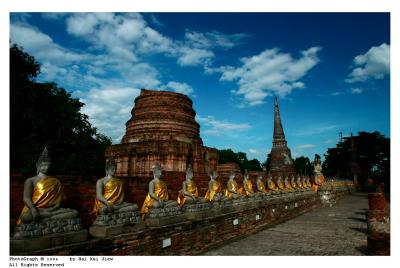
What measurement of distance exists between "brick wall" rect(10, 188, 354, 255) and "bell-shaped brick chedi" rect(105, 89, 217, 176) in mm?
6456

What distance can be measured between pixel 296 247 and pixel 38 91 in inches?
829

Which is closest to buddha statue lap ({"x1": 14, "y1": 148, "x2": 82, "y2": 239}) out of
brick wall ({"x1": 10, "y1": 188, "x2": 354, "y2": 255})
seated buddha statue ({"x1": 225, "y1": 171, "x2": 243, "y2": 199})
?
brick wall ({"x1": 10, "y1": 188, "x2": 354, "y2": 255})

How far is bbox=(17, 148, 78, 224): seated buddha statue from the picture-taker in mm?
5090

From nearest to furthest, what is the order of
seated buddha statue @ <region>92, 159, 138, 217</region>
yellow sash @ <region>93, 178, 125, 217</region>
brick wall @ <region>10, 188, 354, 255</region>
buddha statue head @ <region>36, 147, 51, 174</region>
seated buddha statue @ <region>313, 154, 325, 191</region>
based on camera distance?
buddha statue head @ <region>36, 147, 51, 174</region>
brick wall @ <region>10, 188, 354, 255</region>
seated buddha statue @ <region>92, 159, 138, 217</region>
yellow sash @ <region>93, 178, 125, 217</region>
seated buddha statue @ <region>313, 154, 325, 191</region>

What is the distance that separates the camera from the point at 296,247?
894 centimetres

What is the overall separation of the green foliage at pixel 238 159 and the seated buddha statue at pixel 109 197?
69.6 metres

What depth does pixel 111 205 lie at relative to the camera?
6.42 meters

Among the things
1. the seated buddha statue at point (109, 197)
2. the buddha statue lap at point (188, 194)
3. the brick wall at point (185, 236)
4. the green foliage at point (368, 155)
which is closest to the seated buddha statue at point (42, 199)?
the brick wall at point (185, 236)

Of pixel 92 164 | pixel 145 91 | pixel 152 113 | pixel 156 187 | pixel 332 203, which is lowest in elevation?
pixel 332 203

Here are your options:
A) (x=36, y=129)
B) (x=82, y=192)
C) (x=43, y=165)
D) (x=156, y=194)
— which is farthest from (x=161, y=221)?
(x=36, y=129)

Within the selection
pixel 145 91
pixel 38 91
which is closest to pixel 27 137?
pixel 38 91

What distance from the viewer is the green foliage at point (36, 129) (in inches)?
773

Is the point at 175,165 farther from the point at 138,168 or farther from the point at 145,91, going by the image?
the point at 145,91

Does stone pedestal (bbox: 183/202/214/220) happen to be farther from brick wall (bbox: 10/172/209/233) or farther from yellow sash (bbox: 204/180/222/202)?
brick wall (bbox: 10/172/209/233)
